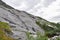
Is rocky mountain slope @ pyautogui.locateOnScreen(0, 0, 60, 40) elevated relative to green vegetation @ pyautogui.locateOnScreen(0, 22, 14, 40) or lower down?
elevated

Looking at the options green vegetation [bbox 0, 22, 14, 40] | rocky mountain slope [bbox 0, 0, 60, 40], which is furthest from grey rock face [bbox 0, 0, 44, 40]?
green vegetation [bbox 0, 22, 14, 40]

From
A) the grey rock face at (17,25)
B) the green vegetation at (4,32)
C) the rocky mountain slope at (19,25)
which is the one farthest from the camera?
the rocky mountain slope at (19,25)

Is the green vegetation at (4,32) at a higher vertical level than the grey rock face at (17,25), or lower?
lower

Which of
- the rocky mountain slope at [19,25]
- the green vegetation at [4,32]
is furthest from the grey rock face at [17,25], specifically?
the green vegetation at [4,32]

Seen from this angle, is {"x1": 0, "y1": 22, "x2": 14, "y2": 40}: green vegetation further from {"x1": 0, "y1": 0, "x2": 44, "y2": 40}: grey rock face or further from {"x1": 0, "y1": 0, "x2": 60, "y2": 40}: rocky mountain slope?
{"x1": 0, "y1": 0, "x2": 44, "y2": 40}: grey rock face

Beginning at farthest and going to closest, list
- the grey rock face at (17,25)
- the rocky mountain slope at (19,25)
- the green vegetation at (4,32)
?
the rocky mountain slope at (19,25), the grey rock face at (17,25), the green vegetation at (4,32)

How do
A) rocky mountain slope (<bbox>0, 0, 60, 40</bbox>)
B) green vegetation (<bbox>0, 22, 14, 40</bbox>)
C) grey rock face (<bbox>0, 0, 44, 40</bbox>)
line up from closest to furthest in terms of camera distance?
green vegetation (<bbox>0, 22, 14, 40</bbox>), grey rock face (<bbox>0, 0, 44, 40</bbox>), rocky mountain slope (<bbox>0, 0, 60, 40</bbox>)

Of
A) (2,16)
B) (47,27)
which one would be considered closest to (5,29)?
(2,16)

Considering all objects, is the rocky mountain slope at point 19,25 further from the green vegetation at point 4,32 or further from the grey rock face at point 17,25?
the green vegetation at point 4,32

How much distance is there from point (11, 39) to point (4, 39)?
1123mm

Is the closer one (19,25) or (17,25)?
(17,25)

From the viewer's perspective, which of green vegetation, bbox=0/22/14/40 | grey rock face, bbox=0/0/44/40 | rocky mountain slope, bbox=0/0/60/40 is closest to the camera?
green vegetation, bbox=0/22/14/40

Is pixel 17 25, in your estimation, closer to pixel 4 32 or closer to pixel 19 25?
pixel 19 25

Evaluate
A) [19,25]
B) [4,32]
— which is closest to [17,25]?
[19,25]
